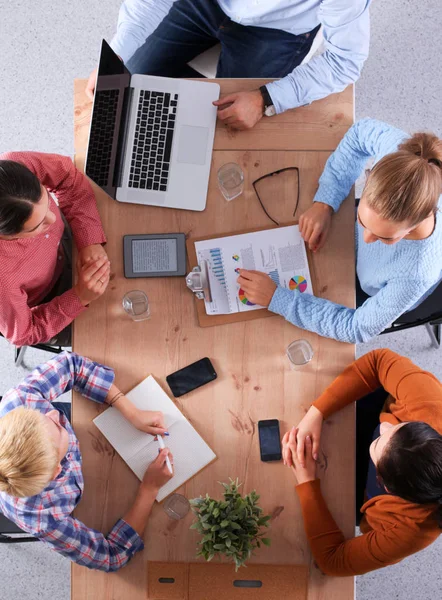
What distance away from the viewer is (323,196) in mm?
1566

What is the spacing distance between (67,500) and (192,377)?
43 cm

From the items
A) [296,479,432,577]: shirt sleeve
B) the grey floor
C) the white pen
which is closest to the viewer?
[296,479,432,577]: shirt sleeve

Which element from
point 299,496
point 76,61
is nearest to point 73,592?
point 299,496

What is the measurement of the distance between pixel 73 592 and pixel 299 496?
2.05ft

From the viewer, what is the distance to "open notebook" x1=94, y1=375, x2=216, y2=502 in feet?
4.96

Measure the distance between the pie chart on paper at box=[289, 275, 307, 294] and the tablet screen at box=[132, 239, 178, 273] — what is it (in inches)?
12.5

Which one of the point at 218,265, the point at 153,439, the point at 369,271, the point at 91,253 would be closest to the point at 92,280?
the point at 91,253

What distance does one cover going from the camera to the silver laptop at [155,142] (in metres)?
1.61

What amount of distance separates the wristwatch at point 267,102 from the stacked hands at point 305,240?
30 cm

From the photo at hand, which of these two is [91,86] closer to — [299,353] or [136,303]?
[136,303]

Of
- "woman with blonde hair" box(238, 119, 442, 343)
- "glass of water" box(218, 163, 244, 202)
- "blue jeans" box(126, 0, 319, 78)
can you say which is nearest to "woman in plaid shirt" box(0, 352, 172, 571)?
"woman with blonde hair" box(238, 119, 442, 343)

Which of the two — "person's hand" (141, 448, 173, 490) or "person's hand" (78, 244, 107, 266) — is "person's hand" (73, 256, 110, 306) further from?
"person's hand" (141, 448, 173, 490)

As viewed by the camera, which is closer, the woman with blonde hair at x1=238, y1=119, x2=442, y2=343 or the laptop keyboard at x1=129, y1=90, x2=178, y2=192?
the woman with blonde hair at x1=238, y1=119, x2=442, y2=343

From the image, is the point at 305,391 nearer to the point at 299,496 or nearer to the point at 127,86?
the point at 299,496
